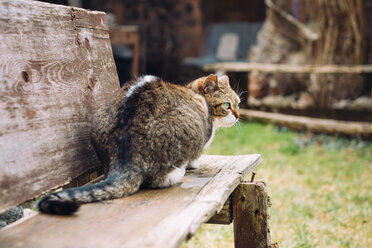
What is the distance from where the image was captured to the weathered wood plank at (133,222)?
4.16 feet

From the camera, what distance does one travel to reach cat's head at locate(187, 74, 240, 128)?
2.37 m

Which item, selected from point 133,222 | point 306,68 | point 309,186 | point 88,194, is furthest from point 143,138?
point 306,68

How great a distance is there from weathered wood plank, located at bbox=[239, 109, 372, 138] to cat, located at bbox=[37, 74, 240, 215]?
4.32 m

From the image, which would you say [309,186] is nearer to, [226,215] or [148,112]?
[226,215]

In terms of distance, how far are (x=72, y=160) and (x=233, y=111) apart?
991 mm

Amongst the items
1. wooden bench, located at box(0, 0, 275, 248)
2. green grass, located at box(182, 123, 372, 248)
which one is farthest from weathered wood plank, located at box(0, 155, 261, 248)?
green grass, located at box(182, 123, 372, 248)

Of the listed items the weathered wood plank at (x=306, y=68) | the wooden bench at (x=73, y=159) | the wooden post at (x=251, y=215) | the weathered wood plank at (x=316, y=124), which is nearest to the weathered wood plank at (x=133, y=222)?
the wooden bench at (x=73, y=159)

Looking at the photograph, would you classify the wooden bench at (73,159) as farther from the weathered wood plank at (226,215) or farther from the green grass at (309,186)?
the green grass at (309,186)

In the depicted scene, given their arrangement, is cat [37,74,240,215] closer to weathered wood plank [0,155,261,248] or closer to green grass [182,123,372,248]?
weathered wood plank [0,155,261,248]

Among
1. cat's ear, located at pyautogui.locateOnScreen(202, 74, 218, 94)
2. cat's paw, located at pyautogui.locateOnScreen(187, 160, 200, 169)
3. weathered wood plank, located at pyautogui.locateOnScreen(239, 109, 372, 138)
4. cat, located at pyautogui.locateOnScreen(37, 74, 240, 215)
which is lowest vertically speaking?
weathered wood plank, located at pyautogui.locateOnScreen(239, 109, 372, 138)

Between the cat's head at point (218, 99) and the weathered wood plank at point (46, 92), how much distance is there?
59 cm

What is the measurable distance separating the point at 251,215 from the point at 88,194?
0.91 meters

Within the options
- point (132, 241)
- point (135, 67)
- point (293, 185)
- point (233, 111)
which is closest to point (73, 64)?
point (233, 111)

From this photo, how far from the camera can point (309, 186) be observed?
414cm
